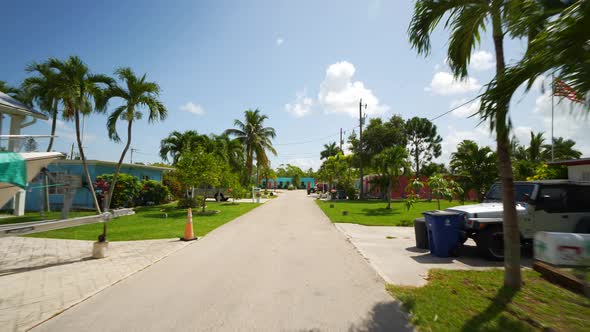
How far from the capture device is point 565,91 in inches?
106

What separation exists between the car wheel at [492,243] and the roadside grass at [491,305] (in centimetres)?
142

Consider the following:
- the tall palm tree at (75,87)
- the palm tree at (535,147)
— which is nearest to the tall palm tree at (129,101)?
the tall palm tree at (75,87)

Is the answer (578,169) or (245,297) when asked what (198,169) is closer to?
(245,297)

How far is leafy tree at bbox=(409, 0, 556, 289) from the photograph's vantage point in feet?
10.2

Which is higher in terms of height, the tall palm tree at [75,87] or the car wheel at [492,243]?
the tall palm tree at [75,87]

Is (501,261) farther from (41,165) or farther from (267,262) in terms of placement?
(41,165)

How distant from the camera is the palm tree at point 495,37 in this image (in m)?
3.28

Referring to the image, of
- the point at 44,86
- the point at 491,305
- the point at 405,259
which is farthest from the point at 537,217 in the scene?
the point at 44,86

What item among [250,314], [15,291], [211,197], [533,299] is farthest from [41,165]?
[211,197]

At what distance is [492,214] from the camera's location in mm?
6746

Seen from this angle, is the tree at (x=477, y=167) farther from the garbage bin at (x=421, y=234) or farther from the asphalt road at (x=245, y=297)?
the asphalt road at (x=245, y=297)

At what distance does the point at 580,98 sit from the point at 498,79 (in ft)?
2.27

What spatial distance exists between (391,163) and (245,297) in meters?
18.8

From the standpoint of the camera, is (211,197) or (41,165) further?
(211,197)
